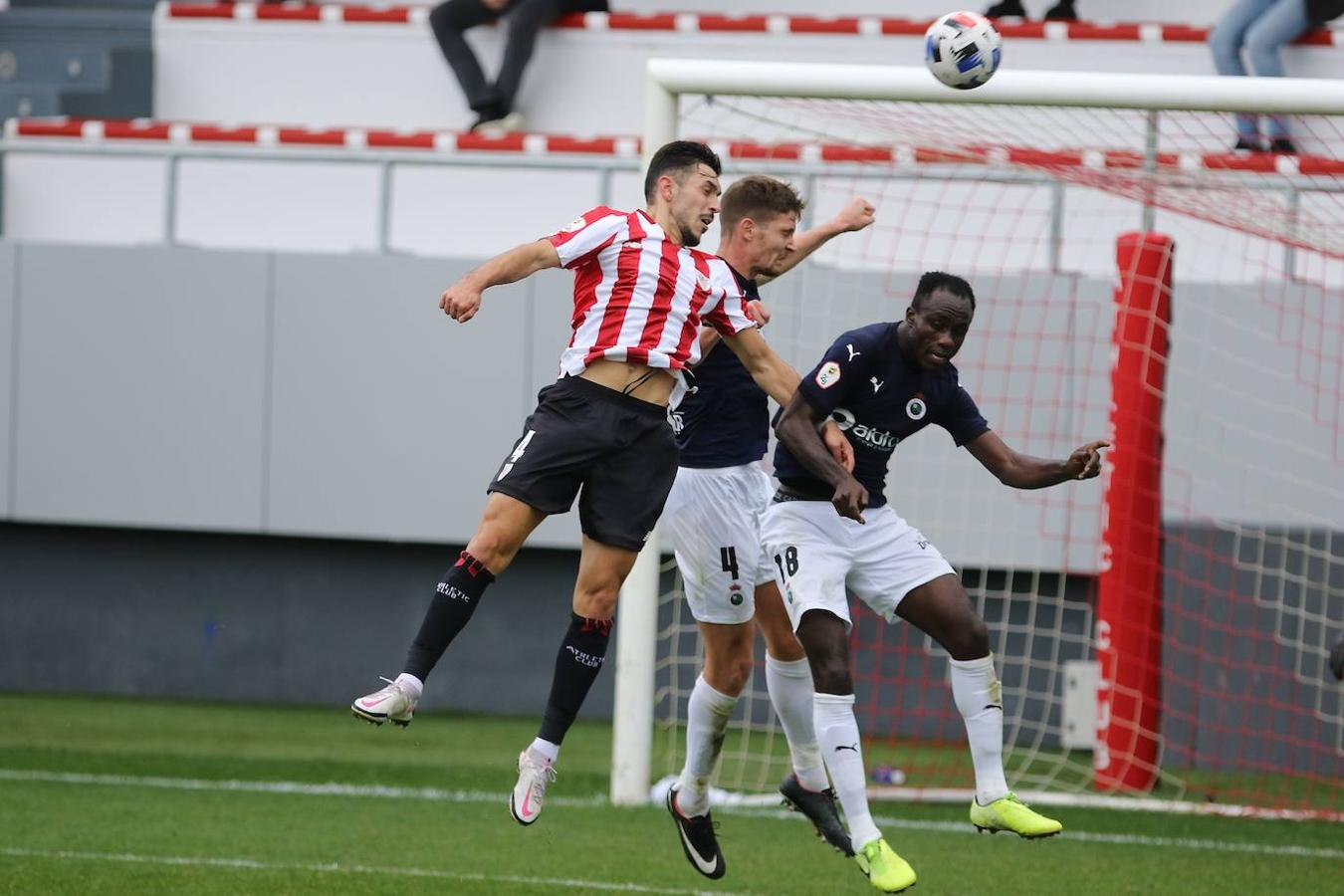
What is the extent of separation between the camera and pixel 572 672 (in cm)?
621

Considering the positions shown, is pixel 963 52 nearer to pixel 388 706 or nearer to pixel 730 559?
pixel 730 559

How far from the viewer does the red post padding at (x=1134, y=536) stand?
384 inches

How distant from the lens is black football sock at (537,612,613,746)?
6.20m

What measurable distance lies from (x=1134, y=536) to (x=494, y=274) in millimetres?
5135

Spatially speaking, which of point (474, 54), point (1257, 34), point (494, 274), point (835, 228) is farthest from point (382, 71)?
point (494, 274)

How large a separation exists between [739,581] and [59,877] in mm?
2677

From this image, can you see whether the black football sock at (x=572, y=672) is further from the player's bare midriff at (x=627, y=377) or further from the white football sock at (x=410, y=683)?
the player's bare midriff at (x=627, y=377)

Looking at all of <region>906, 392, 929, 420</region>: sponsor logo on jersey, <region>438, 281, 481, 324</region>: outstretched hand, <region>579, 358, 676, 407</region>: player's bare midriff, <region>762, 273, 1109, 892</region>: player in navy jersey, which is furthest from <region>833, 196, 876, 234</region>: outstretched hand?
<region>438, 281, 481, 324</region>: outstretched hand

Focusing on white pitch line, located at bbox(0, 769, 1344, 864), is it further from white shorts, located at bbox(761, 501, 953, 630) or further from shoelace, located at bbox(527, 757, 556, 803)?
shoelace, located at bbox(527, 757, 556, 803)

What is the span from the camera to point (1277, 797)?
9.84 m

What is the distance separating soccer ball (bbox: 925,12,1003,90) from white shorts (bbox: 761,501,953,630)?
1.72 metres

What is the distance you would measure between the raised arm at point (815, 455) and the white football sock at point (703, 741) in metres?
1.20

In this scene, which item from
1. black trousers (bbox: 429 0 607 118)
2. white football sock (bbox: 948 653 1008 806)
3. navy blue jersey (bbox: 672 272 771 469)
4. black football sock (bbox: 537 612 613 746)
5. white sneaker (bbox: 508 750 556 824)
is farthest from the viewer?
black trousers (bbox: 429 0 607 118)

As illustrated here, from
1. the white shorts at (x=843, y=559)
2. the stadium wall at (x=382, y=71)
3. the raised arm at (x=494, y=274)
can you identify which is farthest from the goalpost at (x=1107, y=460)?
the raised arm at (x=494, y=274)
